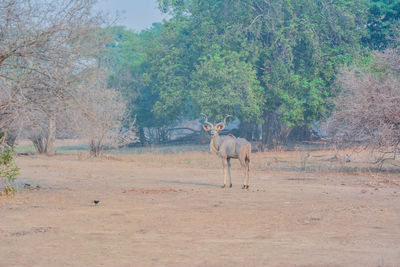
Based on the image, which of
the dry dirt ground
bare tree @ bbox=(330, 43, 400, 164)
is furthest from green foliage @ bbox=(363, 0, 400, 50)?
the dry dirt ground

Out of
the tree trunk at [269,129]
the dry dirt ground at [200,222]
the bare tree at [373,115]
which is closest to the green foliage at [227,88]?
the tree trunk at [269,129]

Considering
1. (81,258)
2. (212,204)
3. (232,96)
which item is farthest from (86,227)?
(232,96)

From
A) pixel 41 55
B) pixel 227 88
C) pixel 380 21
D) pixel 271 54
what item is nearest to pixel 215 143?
pixel 41 55

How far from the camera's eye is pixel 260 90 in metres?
31.9

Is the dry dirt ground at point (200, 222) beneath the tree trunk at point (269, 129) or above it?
beneath

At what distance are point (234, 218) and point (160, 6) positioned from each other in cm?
2924

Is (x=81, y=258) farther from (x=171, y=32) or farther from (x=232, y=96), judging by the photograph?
(x=171, y=32)

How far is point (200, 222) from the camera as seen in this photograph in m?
10.0

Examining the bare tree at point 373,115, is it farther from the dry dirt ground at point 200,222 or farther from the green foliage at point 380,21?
the green foliage at point 380,21

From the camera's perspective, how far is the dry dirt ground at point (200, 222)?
7.37m

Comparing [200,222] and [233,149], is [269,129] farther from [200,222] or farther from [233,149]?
[200,222]

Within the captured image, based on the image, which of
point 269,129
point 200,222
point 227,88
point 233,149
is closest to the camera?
point 200,222

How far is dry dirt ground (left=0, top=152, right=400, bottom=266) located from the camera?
7.37 m

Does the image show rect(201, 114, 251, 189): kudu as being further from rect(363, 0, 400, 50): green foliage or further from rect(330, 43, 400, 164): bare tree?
rect(363, 0, 400, 50): green foliage
